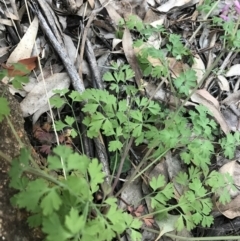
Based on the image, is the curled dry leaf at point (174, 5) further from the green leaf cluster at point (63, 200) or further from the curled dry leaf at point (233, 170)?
the green leaf cluster at point (63, 200)

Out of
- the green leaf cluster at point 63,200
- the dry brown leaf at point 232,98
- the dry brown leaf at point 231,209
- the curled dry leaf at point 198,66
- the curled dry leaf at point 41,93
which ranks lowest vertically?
the dry brown leaf at point 231,209

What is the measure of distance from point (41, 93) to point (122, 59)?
0.54 meters

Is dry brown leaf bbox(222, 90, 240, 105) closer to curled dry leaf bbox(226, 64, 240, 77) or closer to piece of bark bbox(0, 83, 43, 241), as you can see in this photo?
curled dry leaf bbox(226, 64, 240, 77)

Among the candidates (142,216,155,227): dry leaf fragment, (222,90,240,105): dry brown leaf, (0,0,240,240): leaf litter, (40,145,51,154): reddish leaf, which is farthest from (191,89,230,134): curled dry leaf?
(40,145,51,154): reddish leaf

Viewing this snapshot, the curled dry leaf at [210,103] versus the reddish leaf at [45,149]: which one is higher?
the reddish leaf at [45,149]

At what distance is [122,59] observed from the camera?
2.67 m

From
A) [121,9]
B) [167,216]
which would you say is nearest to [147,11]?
[121,9]

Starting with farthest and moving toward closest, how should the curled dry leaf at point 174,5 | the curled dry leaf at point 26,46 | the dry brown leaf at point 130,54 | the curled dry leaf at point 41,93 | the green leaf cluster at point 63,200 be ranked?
the curled dry leaf at point 174,5 < the dry brown leaf at point 130,54 < the curled dry leaf at point 26,46 < the curled dry leaf at point 41,93 < the green leaf cluster at point 63,200

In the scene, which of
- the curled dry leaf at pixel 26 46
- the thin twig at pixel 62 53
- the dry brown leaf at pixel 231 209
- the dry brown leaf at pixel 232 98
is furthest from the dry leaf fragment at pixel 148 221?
the curled dry leaf at pixel 26 46

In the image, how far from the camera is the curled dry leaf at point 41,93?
2359 millimetres

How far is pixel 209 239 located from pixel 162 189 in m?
0.35

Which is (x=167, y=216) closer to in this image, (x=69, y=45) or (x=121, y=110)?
(x=121, y=110)

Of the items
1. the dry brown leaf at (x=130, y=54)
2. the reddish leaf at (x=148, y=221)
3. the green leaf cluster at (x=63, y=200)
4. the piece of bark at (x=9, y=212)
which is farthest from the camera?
the dry brown leaf at (x=130, y=54)

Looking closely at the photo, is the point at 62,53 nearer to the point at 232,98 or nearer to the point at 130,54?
the point at 130,54
